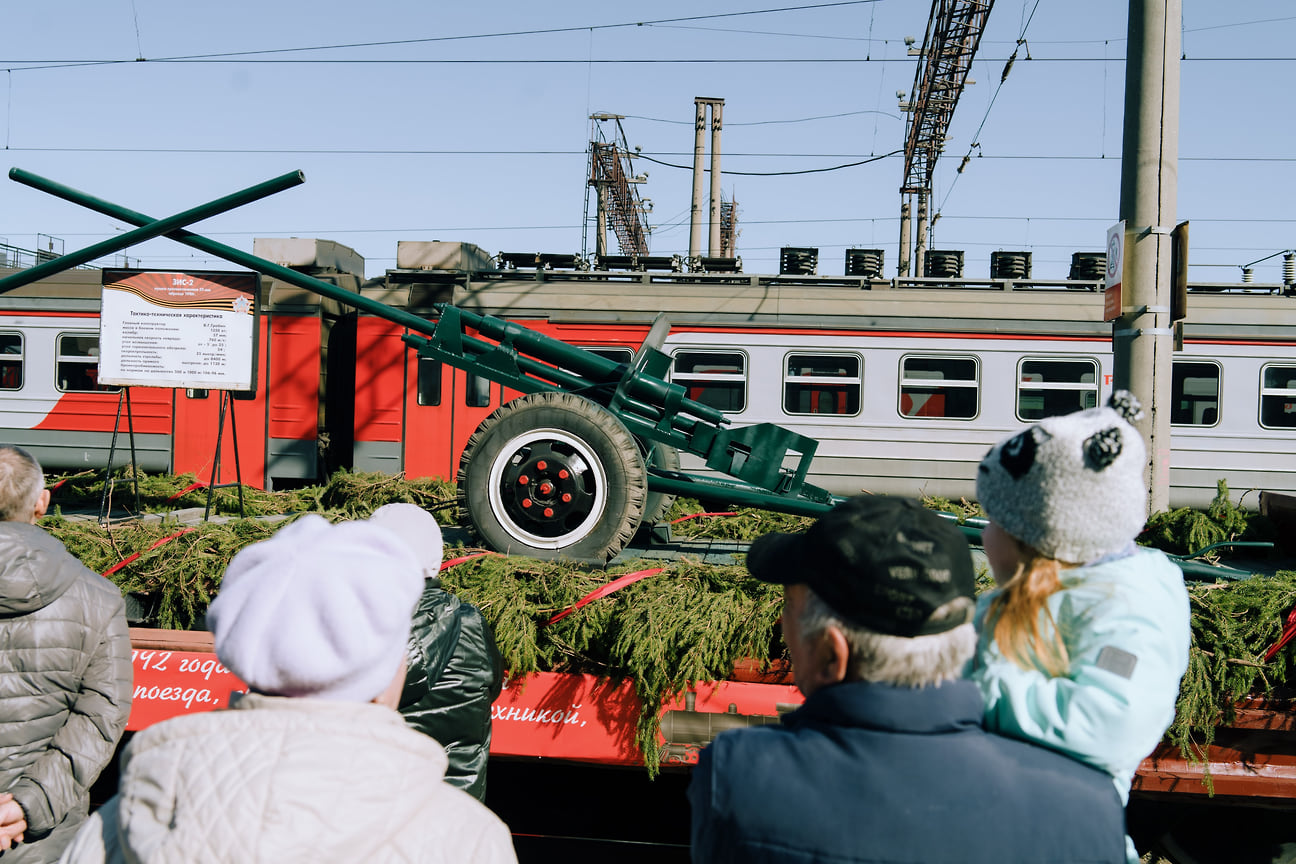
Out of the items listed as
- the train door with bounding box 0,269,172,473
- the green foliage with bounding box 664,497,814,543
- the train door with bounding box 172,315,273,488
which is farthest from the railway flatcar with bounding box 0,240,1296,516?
the green foliage with bounding box 664,497,814,543

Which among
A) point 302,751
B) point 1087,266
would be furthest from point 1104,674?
point 1087,266

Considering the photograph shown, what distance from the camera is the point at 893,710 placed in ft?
4.18

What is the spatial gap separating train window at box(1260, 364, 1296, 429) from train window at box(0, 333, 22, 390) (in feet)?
48.0

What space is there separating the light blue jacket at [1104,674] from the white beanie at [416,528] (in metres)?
1.44

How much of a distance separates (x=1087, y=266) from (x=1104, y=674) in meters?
10.7

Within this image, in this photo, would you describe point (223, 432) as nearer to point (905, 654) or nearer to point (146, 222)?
point (146, 222)

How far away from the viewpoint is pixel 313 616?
1191 millimetres

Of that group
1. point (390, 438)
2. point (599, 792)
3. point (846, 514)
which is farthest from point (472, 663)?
point (390, 438)

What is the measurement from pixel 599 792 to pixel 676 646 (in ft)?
3.59

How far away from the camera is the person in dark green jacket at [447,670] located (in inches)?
89.4

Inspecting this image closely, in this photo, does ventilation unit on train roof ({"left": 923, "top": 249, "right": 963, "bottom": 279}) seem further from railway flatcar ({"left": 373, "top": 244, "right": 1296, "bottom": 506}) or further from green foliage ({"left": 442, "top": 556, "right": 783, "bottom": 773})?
green foliage ({"left": 442, "top": 556, "right": 783, "bottom": 773})

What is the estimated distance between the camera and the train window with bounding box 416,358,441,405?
10.3 metres

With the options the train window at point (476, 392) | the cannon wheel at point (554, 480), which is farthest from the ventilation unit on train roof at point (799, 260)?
the cannon wheel at point (554, 480)

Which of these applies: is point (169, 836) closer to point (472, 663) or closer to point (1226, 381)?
point (472, 663)
